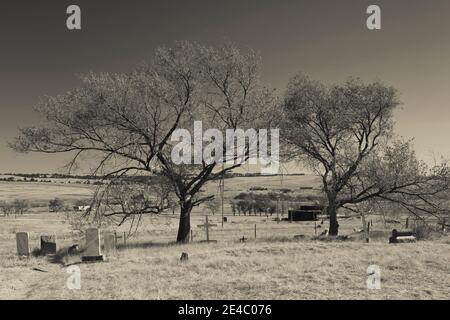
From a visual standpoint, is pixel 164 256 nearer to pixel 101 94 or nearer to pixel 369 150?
pixel 101 94

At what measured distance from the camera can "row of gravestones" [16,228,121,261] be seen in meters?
19.2

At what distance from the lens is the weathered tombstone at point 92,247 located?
62.4ft

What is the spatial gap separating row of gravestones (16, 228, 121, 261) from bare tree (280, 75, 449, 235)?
11.4 metres

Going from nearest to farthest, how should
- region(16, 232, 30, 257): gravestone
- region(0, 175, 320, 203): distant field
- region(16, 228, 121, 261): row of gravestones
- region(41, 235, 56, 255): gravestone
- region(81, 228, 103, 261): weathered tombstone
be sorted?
region(81, 228, 103, 261): weathered tombstone, region(16, 228, 121, 261): row of gravestones, region(16, 232, 30, 257): gravestone, region(41, 235, 56, 255): gravestone, region(0, 175, 320, 203): distant field

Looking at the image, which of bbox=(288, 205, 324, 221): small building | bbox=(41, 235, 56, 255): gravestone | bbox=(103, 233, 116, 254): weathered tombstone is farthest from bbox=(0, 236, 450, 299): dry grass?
bbox=(288, 205, 324, 221): small building

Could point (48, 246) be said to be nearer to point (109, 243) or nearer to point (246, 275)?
point (109, 243)

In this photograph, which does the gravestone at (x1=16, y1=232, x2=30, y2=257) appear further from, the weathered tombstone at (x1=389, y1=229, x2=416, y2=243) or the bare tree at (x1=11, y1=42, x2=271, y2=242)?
the weathered tombstone at (x1=389, y1=229, x2=416, y2=243)

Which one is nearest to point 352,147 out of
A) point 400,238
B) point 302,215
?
point 400,238

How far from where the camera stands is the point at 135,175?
2402 cm

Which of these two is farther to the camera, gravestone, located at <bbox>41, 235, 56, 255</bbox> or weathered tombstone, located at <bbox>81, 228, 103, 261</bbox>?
gravestone, located at <bbox>41, 235, 56, 255</bbox>

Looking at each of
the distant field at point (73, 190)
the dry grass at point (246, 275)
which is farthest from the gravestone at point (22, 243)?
the distant field at point (73, 190)

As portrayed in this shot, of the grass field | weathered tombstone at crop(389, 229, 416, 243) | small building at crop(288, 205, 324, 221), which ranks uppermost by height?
the grass field
